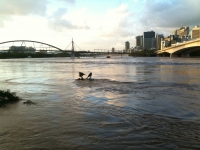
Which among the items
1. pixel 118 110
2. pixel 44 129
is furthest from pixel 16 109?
pixel 118 110

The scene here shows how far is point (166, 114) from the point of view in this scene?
852 cm

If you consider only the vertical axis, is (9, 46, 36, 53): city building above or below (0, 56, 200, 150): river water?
above

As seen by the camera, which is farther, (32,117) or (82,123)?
(32,117)

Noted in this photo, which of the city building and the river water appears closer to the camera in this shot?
the river water

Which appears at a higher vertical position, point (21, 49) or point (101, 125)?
point (21, 49)

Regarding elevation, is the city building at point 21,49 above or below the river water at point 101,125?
above

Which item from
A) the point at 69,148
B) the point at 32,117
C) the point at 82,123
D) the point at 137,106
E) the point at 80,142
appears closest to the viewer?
the point at 69,148

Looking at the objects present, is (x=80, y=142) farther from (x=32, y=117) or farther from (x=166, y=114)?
(x=166, y=114)

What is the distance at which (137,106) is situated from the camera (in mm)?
9930

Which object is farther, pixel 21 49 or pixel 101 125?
pixel 21 49

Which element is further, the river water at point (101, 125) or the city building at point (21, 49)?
the city building at point (21, 49)

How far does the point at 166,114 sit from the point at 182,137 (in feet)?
8.17

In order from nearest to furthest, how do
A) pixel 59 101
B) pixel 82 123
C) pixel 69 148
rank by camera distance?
pixel 69 148, pixel 82 123, pixel 59 101

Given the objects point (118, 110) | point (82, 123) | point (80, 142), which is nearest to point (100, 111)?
point (118, 110)
